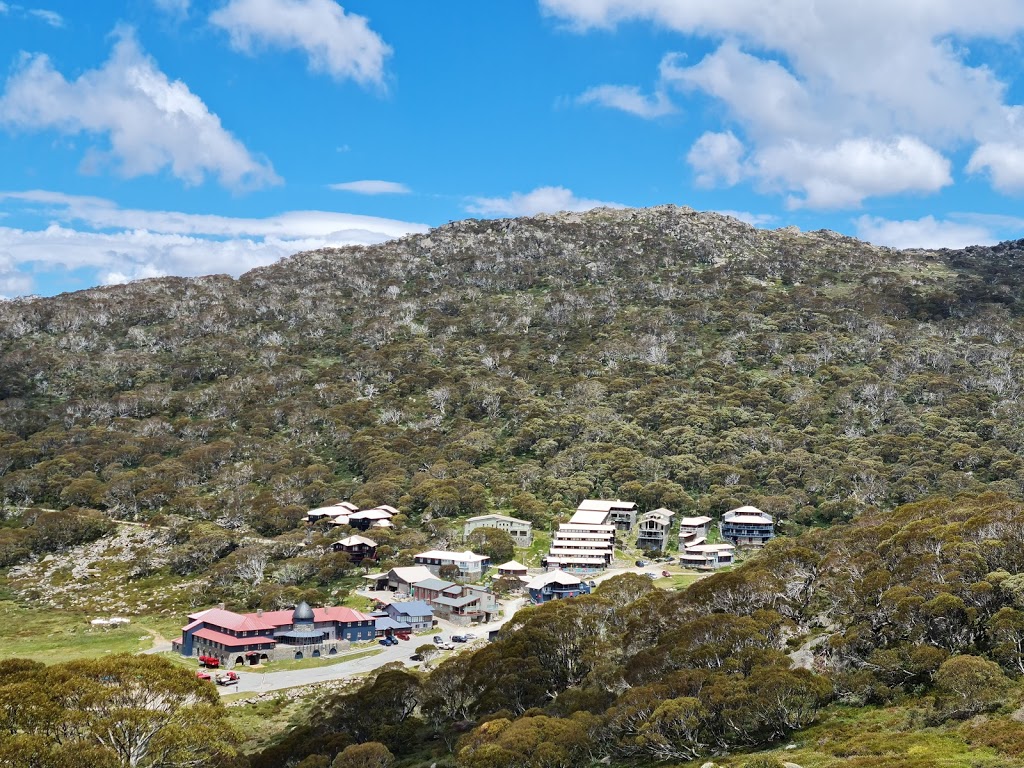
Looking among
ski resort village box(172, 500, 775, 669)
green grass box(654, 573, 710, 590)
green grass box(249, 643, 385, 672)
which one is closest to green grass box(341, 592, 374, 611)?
ski resort village box(172, 500, 775, 669)

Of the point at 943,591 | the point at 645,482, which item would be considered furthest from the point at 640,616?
the point at 645,482

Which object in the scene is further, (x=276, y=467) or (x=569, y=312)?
(x=569, y=312)

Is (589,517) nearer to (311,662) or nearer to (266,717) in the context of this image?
(311,662)

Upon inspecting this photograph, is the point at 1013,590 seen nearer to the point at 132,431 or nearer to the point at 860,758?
the point at 860,758

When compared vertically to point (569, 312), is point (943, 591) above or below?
below

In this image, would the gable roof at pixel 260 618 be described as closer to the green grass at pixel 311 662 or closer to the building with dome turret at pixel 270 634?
the building with dome turret at pixel 270 634

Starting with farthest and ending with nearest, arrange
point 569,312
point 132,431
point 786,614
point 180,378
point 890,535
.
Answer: point 569,312 → point 180,378 → point 132,431 → point 890,535 → point 786,614
